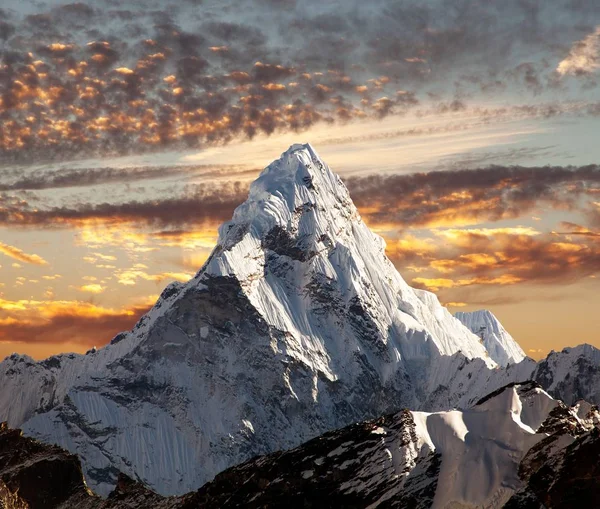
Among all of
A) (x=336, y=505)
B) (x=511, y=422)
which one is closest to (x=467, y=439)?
(x=511, y=422)

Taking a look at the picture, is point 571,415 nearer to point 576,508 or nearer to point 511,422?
point 511,422

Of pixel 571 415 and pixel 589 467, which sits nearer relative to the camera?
pixel 589 467

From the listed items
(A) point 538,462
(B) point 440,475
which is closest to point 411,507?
(B) point 440,475

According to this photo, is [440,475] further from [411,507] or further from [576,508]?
[576,508]

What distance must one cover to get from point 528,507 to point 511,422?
23.5 meters

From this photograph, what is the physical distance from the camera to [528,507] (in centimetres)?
17812

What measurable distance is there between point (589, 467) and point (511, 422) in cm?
2730

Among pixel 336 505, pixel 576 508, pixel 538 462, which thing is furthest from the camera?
pixel 336 505

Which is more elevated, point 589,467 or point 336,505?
point 589,467

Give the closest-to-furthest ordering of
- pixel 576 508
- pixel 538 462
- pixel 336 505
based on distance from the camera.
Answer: pixel 576 508 < pixel 538 462 < pixel 336 505

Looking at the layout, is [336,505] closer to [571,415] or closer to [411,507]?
[411,507]

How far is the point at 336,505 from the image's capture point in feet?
651

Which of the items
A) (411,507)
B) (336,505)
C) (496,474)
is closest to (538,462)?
(496,474)

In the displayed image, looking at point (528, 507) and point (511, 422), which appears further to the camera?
point (511, 422)
